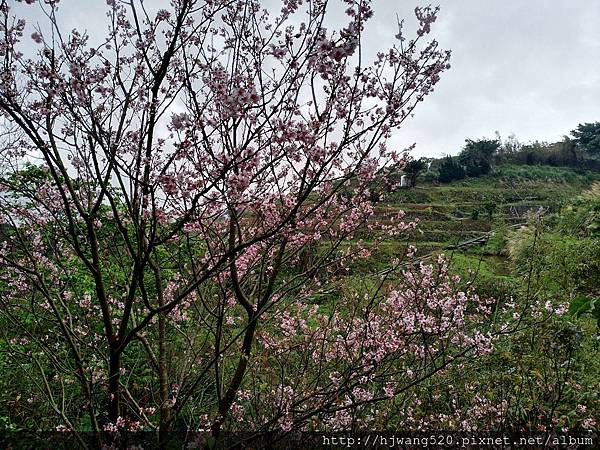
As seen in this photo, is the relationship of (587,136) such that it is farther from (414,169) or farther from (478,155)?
(414,169)

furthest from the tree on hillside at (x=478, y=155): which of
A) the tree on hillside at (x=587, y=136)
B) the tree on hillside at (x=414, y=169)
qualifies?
the tree on hillside at (x=587, y=136)

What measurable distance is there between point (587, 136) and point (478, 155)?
12310 millimetres

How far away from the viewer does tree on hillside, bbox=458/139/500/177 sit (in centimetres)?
3319

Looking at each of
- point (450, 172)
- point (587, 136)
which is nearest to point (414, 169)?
point (450, 172)

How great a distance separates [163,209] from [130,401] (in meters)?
1.70

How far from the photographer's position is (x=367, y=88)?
2.62 m

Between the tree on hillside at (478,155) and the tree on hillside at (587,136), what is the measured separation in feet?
26.9

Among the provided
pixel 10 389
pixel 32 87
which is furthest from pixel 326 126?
pixel 10 389

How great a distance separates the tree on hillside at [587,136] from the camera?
3731cm

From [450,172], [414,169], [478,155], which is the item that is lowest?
[414,169]

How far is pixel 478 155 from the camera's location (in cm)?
3462

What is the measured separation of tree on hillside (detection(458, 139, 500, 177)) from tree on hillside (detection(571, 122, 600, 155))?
8.21 meters

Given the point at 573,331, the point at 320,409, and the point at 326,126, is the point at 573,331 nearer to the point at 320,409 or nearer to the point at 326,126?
the point at 320,409

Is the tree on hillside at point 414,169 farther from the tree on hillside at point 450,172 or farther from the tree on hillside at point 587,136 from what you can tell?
the tree on hillside at point 587,136
